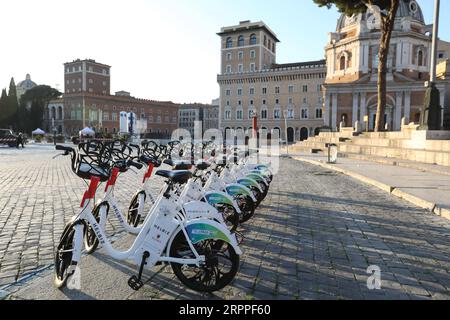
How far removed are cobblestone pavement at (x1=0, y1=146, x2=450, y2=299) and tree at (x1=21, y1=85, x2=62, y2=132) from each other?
75.6 metres

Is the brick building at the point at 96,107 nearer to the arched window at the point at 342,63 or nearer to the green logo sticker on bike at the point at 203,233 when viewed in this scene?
the arched window at the point at 342,63

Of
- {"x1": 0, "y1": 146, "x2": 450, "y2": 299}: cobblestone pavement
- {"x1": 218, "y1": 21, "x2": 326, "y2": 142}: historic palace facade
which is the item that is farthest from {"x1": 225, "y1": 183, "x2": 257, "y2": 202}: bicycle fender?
{"x1": 218, "y1": 21, "x2": 326, "y2": 142}: historic palace facade

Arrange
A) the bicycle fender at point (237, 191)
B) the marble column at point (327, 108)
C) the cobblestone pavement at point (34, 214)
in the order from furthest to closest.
Answer: 1. the marble column at point (327, 108)
2. the bicycle fender at point (237, 191)
3. the cobblestone pavement at point (34, 214)

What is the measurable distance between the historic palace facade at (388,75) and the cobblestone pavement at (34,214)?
48.3 metres

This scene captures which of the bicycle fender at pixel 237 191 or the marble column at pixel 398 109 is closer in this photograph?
the bicycle fender at pixel 237 191

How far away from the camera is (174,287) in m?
3.33

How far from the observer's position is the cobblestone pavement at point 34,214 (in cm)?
397

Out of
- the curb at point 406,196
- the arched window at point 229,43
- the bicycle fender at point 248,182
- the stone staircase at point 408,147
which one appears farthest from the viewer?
the arched window at point 229,43

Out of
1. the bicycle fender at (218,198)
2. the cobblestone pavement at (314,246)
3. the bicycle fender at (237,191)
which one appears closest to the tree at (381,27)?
the cobblestone pavement at (314,246)

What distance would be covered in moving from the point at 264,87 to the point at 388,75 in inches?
1158

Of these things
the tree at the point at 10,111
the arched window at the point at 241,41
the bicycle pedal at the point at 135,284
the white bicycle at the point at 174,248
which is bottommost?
the bicycle pedal at the point at 135,284

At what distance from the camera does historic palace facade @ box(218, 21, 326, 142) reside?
2852 inches

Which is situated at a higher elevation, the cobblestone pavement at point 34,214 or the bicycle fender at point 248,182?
the bicycle fender at point 248,182

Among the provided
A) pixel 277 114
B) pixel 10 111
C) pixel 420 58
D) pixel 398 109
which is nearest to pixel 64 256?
pixel 398 109
